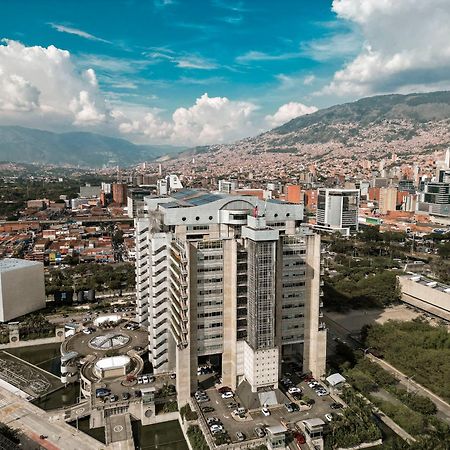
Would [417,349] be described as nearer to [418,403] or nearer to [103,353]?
[418,403]

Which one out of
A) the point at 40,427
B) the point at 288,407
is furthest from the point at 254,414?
the point at 40,427

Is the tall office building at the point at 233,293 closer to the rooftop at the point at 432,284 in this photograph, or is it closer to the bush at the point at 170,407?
the bush at the point at 170,407

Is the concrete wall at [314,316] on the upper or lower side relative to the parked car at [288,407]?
upper

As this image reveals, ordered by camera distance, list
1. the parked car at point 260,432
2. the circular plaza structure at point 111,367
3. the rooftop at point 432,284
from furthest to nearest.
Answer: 1. the rooftop at point 432,284
2. the circular plaza structure at point 111,367
3. the parked car at point 260,432

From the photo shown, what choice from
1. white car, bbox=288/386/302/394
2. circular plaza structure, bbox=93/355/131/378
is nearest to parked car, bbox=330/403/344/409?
white car, bbox=288/386/302/394

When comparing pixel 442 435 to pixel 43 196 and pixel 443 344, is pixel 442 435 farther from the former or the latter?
pixel 43 196

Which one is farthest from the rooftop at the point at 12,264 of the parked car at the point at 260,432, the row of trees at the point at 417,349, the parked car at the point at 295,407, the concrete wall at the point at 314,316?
the row of trees at the point at 417,349

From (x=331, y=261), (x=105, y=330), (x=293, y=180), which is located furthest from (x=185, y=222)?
(x=293, y=180)
